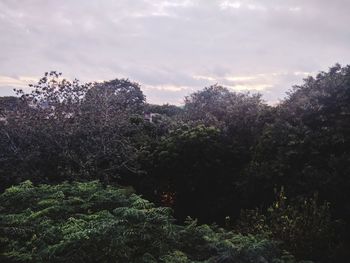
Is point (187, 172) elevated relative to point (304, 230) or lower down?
elevated

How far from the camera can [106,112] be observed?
14.7 m

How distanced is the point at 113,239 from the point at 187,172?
9.14 m

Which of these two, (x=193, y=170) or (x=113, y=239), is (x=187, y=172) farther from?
(x=113, y=239)

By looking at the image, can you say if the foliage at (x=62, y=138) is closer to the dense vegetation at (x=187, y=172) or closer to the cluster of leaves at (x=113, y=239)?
the dense vegetation at (x=187, y=172)

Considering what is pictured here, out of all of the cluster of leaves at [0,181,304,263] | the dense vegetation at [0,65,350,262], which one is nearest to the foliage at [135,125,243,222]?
the dense vegetation at [0,65,350,262]

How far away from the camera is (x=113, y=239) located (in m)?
6.98

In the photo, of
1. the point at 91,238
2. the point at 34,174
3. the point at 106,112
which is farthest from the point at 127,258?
the point at 106,112

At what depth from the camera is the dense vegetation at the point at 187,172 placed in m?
7.72

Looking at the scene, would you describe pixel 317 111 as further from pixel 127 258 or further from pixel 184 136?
pixel 127 258

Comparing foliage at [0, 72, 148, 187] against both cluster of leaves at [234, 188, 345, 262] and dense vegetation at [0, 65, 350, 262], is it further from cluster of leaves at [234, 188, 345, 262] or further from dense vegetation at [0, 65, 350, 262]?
cluster of leaves at [234, 188, 345, 262]

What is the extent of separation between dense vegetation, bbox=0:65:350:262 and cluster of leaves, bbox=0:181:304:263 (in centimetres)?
2

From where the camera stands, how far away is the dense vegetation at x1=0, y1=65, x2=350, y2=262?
7719 mm

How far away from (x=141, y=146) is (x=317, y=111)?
6.27 metres

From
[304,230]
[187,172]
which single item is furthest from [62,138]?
[304,230]
